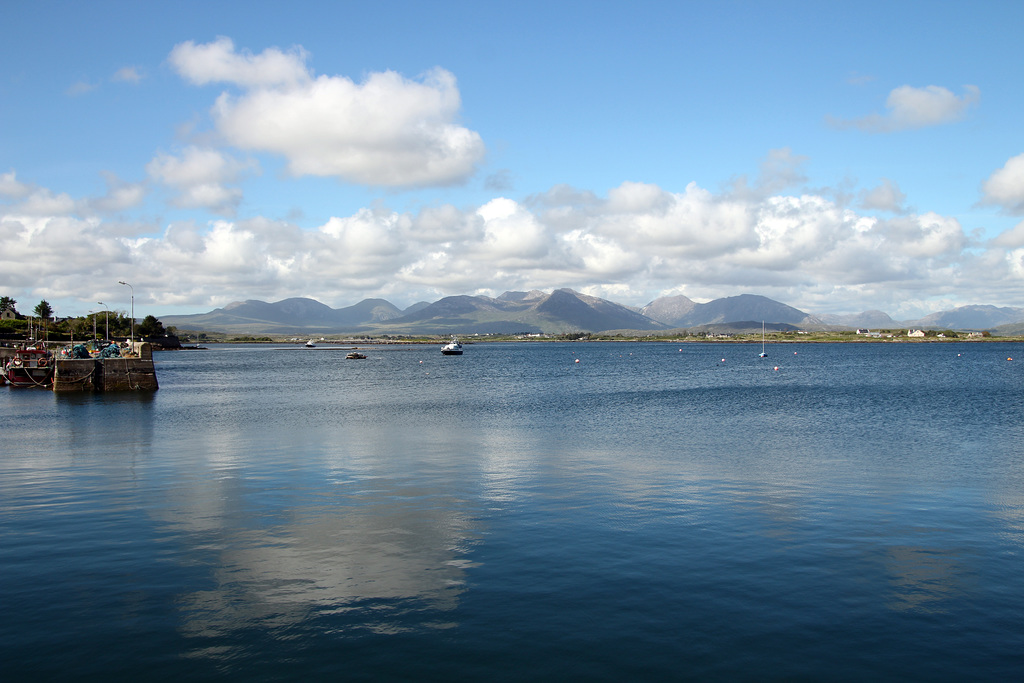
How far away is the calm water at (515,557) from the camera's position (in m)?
11.3

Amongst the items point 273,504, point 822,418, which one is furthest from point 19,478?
point 822,418

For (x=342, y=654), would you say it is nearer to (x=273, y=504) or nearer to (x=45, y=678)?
(x=45, y=678)

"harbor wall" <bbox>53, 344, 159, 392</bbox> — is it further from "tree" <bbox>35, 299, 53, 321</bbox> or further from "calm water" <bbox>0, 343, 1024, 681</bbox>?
"tree" <bbox>35, 299, 53, 321</bbox>

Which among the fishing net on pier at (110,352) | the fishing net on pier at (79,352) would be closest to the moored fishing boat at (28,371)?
the fishing net on pier at (79,352)

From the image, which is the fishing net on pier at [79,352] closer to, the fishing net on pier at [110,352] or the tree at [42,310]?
the fishing net on pier at [110,352]

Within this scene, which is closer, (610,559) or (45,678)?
(45,678)

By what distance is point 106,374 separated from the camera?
71.1 m

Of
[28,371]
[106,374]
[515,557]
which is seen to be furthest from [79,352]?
[515,557]

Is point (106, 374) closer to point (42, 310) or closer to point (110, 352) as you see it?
point (110, 352)

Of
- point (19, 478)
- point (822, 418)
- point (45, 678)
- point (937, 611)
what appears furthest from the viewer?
point (822, 418)

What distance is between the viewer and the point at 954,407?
50.5m

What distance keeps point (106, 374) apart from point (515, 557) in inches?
2758

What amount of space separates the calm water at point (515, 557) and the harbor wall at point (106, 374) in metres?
37.0

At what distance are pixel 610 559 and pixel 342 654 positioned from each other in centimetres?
693
